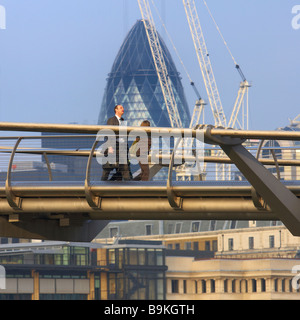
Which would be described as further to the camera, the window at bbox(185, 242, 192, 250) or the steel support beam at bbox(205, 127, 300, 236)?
the window at bbox(185, 242, 192, 250)

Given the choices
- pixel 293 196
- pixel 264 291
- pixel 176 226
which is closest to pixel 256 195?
pixel 293 196

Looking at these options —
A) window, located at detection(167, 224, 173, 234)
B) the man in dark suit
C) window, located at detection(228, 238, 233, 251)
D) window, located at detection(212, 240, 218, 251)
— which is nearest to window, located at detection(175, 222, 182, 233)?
window, located at detection(167, 224, 173, 234)

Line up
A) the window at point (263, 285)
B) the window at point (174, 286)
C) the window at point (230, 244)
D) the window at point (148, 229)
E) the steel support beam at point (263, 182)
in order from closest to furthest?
the steel support beam at point (263, 182) < the window at point (263, 285) < the window at point (174, 286) < the window at point (230, 244) < the window at point (148, 229)

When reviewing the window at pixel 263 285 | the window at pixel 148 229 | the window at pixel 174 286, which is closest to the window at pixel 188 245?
the window at pixel 148 229

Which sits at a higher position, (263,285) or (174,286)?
(174,286)

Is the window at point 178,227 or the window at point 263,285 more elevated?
the window at point 178,227

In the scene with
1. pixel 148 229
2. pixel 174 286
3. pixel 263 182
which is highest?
Answer: pixel 148 229

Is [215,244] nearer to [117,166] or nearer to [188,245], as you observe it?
[188,245]

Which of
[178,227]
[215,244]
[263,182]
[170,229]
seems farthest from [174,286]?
[263,182]

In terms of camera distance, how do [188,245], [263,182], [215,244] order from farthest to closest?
[188,245] → [215,244] → [263,182]

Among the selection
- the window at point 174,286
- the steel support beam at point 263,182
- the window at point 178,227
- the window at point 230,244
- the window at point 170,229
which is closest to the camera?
the steel support beam at point 263,182

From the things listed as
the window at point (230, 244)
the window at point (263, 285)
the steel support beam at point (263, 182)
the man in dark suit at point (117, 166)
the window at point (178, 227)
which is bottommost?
the steel support beam at point (263, 182)

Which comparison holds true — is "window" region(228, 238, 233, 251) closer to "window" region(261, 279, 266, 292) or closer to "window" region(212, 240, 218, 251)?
"window" region(212, 240, 218, 251)

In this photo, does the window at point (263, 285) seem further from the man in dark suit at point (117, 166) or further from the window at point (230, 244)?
the man in dark suit at point (117, 166)
